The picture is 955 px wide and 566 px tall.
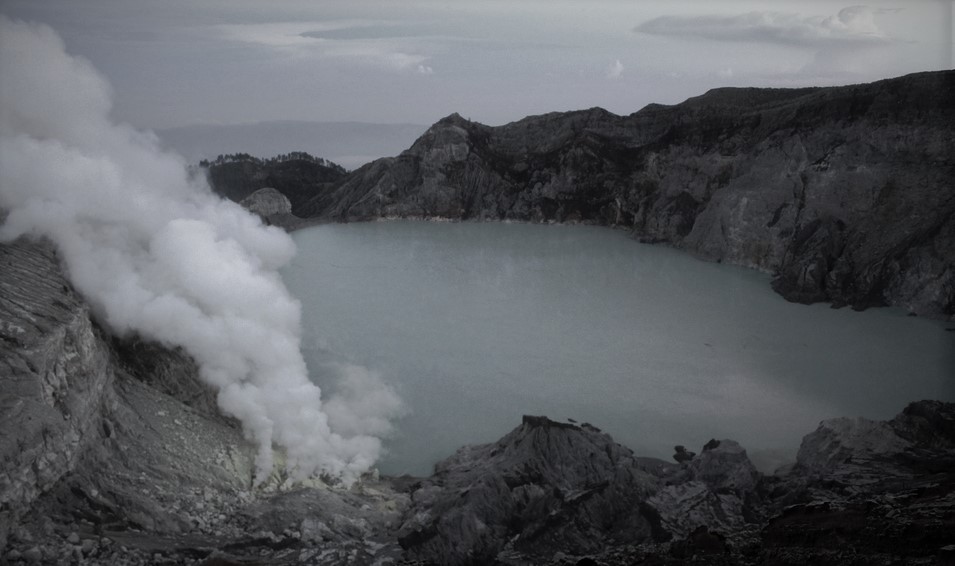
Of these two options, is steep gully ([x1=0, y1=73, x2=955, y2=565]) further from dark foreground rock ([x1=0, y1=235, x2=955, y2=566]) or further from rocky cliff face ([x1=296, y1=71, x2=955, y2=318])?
rocky cliff face ([x1=296, y1=71, x2=955, y2=318])

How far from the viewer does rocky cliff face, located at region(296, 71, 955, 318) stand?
22.0m

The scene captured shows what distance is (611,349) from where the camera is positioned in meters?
17.6

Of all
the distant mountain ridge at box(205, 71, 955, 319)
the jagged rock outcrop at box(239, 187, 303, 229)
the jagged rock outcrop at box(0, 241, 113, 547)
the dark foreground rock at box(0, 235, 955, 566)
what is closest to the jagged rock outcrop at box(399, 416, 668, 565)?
the dark foreground rock at box(0, 235, 955, 566)

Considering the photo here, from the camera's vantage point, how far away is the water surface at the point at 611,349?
45.6ft

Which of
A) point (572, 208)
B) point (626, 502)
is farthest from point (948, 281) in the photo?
point (572, 208)

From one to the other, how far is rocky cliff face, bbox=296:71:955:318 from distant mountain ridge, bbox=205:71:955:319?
52mm

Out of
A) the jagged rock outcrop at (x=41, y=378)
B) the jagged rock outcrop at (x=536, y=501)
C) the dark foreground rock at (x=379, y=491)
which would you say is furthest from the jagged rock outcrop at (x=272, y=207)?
the jagged rock outcrop at (x=536, y=501)

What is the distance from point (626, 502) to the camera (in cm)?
990

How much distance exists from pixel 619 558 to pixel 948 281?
16.5m

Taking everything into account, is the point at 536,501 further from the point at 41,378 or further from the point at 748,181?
the point at 748,181

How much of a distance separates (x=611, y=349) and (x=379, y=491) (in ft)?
27.3

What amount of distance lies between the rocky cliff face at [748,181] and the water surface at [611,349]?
1596 mm

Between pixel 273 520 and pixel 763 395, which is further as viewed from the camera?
pixel 763 395

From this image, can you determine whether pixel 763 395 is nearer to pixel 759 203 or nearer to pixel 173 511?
pixel 173 511
